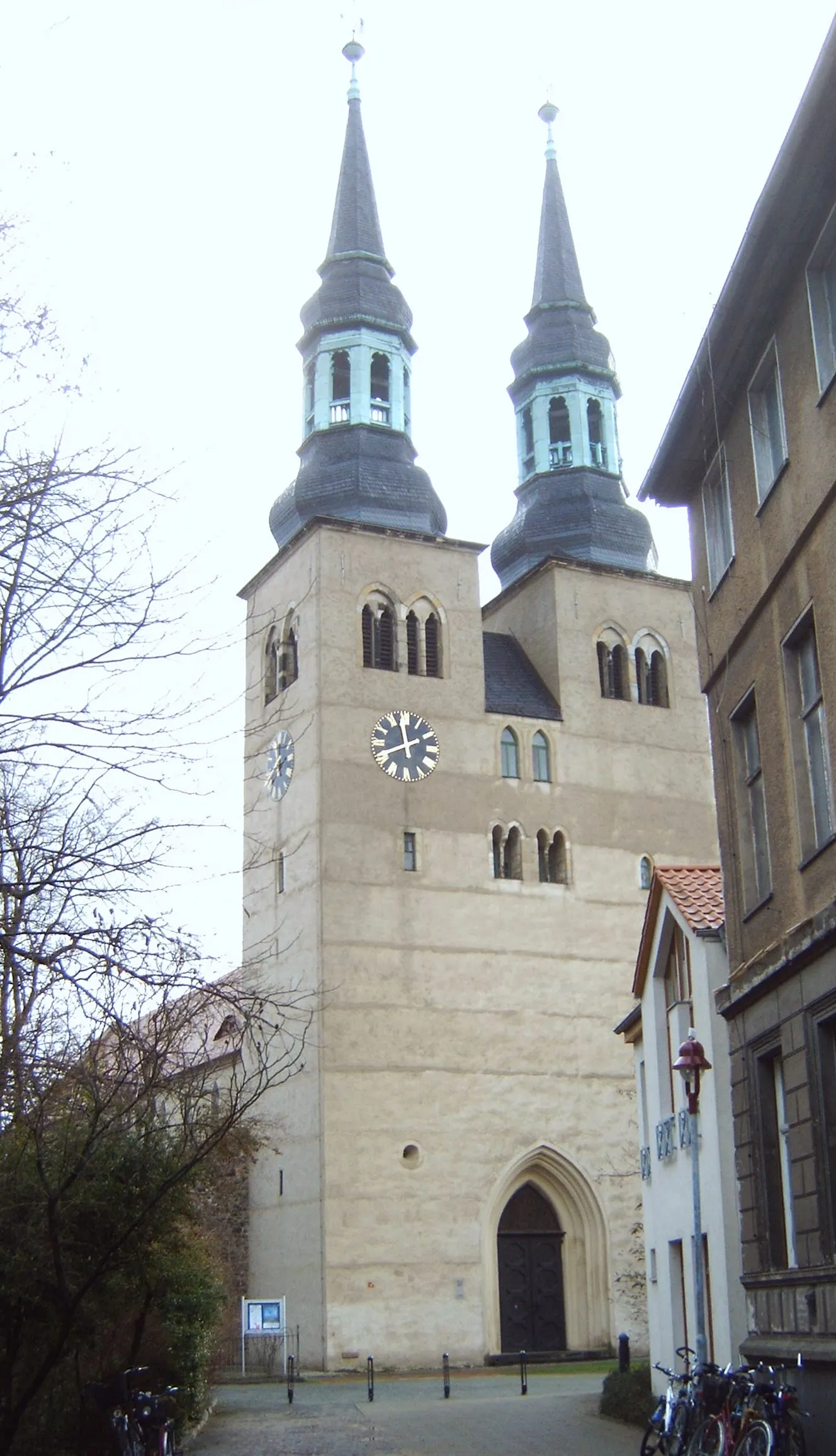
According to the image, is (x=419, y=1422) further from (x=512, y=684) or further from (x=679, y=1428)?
(x=512, y=684)

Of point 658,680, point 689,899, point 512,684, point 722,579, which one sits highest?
point 658,680

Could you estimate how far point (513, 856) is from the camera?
41969 mm

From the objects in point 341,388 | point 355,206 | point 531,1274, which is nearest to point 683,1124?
point 531,1274

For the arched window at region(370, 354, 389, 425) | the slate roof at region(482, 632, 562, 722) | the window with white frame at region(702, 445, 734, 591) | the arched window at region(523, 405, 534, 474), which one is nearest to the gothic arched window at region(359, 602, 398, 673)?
the slate roof at region(482, 632, 562, 722)

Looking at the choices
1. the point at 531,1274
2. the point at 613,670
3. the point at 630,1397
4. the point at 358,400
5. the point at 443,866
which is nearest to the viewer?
the point at 630,1397

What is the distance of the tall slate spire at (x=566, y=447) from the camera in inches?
1893

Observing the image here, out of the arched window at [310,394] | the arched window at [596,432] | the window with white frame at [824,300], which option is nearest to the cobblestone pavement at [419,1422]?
the window with white frame at [824,300]

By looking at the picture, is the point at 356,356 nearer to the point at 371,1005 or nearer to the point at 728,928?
the point at 371,1005

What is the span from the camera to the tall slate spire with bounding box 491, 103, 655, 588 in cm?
4809

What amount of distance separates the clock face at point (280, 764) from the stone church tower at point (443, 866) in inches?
4.5

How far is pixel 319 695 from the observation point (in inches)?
1607

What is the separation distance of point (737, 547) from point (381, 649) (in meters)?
26.7

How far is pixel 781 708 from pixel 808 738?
0.60 metres

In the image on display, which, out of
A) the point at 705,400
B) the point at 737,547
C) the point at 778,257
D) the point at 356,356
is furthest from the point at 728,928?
the point at 356,356
